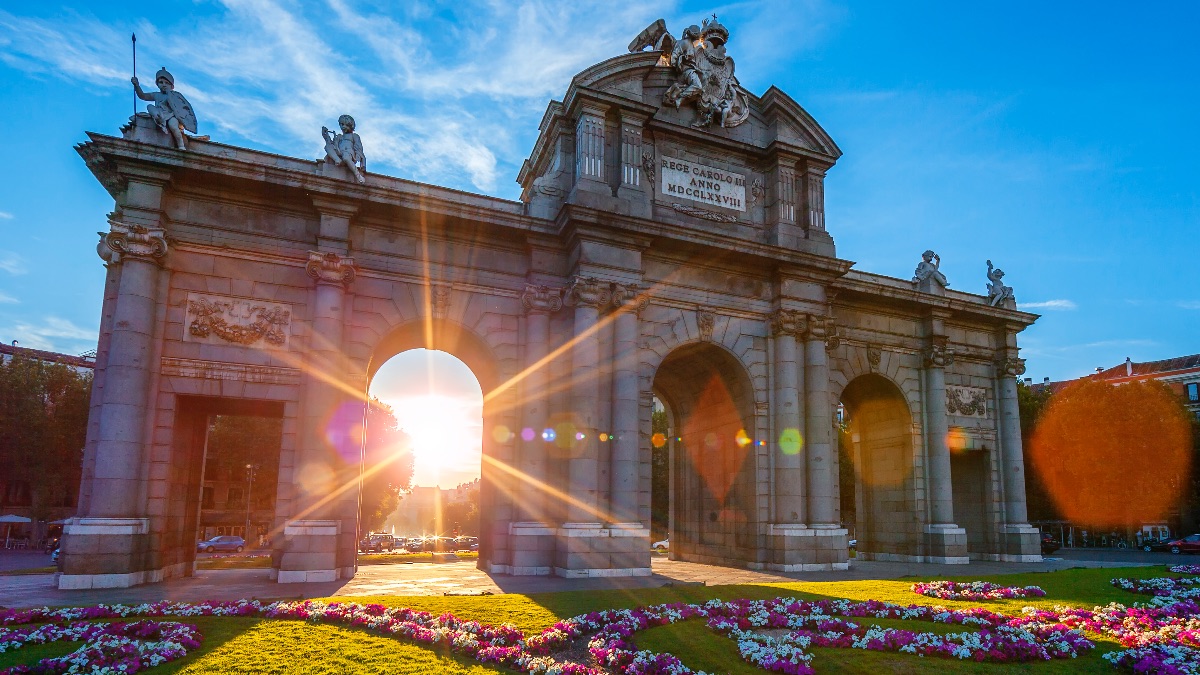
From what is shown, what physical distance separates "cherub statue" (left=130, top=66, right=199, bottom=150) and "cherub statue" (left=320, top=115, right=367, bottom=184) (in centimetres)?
350

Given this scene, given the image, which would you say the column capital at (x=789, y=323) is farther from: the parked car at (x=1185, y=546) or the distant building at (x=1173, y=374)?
the distant building at (x=1173, y=374)

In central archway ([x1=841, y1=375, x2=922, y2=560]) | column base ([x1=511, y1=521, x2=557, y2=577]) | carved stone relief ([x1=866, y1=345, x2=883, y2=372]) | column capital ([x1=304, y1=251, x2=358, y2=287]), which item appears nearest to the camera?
column capital ([x1=304, y1=251, x2=358, y2=287])

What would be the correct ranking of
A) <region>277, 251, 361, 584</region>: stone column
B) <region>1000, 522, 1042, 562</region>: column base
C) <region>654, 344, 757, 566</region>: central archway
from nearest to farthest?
<region>277, 251, 361, 584</region>: stone column
<region>654, 344, 757, 566</region>: central archway
<region>1000, 522, 1042, 562</region>: column base

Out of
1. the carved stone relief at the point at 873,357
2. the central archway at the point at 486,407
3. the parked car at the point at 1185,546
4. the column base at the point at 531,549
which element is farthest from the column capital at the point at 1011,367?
the parked car at the point at 1185,546

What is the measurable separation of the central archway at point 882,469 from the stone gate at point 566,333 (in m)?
0.18

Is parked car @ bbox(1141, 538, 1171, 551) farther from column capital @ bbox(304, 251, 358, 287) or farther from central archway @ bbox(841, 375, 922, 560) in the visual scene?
column capital @ bbox(304, 251, 358, 287)

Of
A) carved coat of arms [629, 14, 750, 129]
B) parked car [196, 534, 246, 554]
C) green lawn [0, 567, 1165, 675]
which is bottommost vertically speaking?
parked car [196, 534, 246, 554]

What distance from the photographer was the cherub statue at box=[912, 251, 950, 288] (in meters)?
31.9

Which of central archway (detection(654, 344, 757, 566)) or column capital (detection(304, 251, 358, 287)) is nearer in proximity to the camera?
column capital (detection(304, 251, 358, 287))

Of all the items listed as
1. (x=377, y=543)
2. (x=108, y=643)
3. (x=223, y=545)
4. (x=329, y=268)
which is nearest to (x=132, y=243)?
(x=329, y=268)

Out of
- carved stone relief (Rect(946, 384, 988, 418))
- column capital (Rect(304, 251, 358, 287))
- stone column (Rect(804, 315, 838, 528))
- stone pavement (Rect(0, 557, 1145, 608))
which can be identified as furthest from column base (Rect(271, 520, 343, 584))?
carved stone relief (Rect(946, 384, 988, 418))

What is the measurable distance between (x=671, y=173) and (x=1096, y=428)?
37881 mm

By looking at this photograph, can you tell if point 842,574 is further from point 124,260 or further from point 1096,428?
point 1096,428

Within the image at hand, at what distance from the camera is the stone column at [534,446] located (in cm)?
2239
